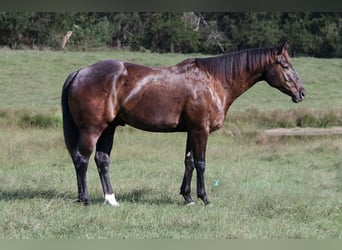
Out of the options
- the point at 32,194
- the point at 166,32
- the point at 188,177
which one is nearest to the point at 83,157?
the point at 32,194

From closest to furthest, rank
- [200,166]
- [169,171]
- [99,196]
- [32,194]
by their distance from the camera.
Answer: [32,194] → [200,166] → [99,196] → [169,171]

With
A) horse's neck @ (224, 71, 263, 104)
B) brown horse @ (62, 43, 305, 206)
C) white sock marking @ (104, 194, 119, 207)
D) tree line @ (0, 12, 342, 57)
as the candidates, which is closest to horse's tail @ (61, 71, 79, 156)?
brown horse @ (62, 43, 305, 206)

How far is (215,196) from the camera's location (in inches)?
244

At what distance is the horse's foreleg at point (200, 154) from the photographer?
5.78 metres

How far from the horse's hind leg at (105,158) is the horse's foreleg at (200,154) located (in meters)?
0.96

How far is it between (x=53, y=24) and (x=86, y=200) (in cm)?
818

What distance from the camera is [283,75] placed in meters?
5.84

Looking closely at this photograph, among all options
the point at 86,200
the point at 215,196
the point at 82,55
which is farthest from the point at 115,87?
the point at 82,55

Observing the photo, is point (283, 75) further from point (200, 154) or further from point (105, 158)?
point (105, 158)

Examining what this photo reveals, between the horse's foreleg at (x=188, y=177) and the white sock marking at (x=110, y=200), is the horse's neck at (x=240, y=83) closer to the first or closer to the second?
the horse's foreleg at (x=188, y=177)

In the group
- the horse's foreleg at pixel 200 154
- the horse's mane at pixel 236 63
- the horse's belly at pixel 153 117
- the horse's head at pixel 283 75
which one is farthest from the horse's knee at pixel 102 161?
the horse's head at pixel 283 75

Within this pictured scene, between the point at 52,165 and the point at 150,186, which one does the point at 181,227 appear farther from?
the point at 52,165

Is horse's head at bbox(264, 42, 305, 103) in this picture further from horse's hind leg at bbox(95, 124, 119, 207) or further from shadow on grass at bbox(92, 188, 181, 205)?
horse's hind leg at bbox(95, 124, 119, 207)

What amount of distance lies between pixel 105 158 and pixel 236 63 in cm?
182
